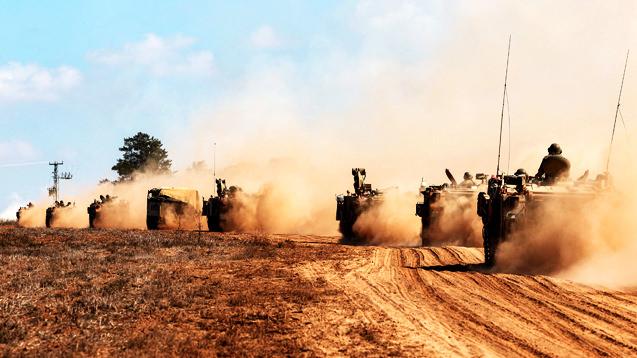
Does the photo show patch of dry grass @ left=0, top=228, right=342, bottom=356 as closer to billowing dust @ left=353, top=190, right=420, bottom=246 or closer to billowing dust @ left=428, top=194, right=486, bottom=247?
billowing dust @ left=428, top=194, right=486, bottom=247

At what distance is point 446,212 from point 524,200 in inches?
375

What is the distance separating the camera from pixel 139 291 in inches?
464

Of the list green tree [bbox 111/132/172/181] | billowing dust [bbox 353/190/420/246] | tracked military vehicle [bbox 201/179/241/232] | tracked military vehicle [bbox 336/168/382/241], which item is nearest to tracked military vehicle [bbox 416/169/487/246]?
billowing dust [bbox 353/190/420/246]

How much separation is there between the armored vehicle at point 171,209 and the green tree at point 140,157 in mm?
45913

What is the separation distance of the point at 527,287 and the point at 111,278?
8120mm

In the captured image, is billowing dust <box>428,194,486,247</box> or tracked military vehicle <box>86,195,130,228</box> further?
tracked military vehicle <box>86,195,130,228</box>

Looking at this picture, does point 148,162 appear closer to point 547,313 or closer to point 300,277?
point 300,277

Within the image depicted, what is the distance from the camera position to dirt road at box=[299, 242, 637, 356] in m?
7.46

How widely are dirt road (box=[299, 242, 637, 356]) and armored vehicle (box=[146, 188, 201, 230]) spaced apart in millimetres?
24419

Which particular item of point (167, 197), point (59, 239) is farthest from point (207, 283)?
point (167, 197)

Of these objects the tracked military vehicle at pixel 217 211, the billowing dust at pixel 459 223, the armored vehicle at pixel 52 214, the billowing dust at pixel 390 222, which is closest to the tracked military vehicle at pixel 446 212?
the billowing dust at pixel 459 223

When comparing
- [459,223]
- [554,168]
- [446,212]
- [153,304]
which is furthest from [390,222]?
[153,304]

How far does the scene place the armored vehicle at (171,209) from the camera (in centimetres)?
3803

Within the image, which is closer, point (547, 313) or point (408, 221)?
point (547, 313)
